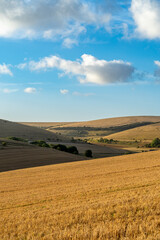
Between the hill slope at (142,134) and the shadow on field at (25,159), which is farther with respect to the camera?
the hill slope at (142,134)

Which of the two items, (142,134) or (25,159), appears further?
(142,134)

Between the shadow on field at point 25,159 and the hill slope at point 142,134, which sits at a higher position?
the hill slope at point 142,134

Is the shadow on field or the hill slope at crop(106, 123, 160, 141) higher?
the hill slope at crop(106, 123, 160, 141)

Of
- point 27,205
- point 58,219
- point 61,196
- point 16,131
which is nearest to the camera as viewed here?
point 58,219

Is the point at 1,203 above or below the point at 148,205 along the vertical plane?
below

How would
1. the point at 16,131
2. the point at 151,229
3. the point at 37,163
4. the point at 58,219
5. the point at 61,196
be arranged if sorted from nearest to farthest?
the point at 151,229, the point at 58,219, the point at 61,196, the point at 37,163, the point at 16,131

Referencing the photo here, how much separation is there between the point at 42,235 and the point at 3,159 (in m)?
44.6

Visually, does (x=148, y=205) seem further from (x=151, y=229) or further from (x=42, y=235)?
(x=42, y=235)

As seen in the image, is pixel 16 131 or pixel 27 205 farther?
pixel 16 131

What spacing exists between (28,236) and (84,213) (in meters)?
2.71

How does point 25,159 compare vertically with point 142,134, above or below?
below

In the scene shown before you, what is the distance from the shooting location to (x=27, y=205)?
1588 centimetres

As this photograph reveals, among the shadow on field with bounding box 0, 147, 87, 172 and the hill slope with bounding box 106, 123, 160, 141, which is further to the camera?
the hill slope with bounding box 106, 123, 160, 141

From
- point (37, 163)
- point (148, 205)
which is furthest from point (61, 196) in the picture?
point (37, 163)
